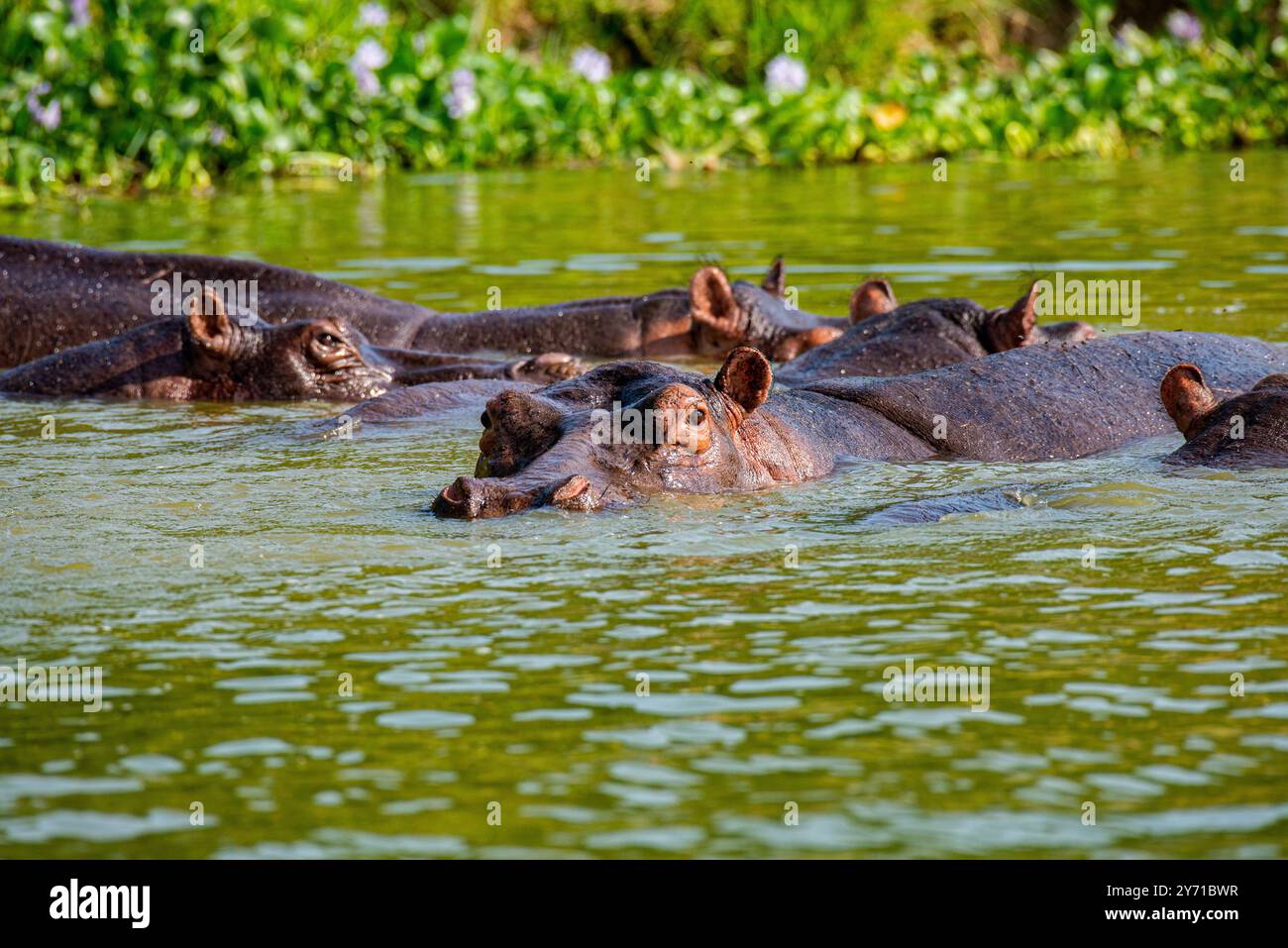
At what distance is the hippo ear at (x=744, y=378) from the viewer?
680 centimetres

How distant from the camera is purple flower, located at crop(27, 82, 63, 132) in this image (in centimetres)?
1830

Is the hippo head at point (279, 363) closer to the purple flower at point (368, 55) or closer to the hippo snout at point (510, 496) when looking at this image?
the hippo snout at point (510, 496)

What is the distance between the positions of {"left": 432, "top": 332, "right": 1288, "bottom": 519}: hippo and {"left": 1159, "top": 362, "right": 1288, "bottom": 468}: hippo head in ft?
1.29

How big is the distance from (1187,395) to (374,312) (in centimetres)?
525

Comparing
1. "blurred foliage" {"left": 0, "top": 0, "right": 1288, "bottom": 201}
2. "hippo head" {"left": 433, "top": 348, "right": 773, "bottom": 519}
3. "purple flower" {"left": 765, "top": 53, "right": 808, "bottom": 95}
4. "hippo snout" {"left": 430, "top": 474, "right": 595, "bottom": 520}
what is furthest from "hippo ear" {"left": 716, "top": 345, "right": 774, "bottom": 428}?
"purple flower" {"left": 765, "top": 53, "right": 808, "bottom": 95}

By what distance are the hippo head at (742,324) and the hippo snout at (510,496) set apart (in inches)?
185

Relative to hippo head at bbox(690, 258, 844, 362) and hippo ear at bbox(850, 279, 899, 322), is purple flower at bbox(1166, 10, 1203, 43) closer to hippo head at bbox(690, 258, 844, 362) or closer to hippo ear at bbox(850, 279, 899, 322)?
hippo head at bbox(690, 258, 844, 362)

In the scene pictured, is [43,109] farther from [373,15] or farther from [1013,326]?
[1013,326]

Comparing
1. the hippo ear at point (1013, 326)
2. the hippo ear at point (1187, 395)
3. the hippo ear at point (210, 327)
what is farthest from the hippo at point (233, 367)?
the hippo ear at point (1187, 395)

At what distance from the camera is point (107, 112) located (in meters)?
19.1

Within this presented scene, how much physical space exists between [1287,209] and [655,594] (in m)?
13.3

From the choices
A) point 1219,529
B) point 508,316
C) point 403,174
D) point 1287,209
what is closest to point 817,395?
point 1219,529

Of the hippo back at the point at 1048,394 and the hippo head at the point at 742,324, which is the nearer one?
the hippo back at the point at 1048,394
